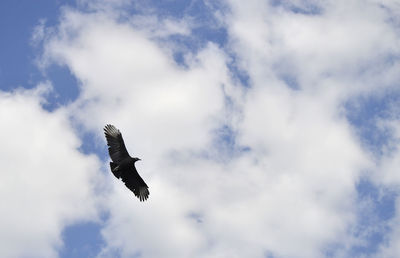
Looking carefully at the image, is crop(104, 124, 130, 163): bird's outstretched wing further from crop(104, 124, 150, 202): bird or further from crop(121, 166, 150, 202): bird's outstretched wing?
crop(121, 166, 150, 202): bird's outstretched wing

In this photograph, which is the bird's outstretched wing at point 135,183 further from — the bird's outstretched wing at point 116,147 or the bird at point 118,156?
the bird's outstretched wing at point 116,147

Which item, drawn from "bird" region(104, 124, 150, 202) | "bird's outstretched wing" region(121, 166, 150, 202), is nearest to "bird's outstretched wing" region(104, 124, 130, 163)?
"bird" region(104, 124, 150, 202)

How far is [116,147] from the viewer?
4428cm

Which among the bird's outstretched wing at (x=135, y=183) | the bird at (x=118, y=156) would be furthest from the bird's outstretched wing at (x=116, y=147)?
the bird's outstretched wing at (x=135, y=183)

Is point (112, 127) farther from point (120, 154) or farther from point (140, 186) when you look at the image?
point (140, 186)

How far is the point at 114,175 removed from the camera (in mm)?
44281

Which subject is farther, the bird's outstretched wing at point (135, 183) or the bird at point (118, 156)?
the bird's outstretched wing at point (135, 183)

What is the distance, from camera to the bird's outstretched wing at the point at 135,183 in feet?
149

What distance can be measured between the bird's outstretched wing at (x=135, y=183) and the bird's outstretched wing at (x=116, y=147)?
142 centimetres

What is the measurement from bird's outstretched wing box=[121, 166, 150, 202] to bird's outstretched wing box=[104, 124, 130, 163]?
1.42 meters

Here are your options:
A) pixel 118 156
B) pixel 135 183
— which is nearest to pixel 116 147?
pixel 118 156

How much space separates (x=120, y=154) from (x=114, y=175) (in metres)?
1.65

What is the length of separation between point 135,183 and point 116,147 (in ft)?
12.2

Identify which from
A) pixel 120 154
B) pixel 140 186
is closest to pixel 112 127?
pixel 120 154
